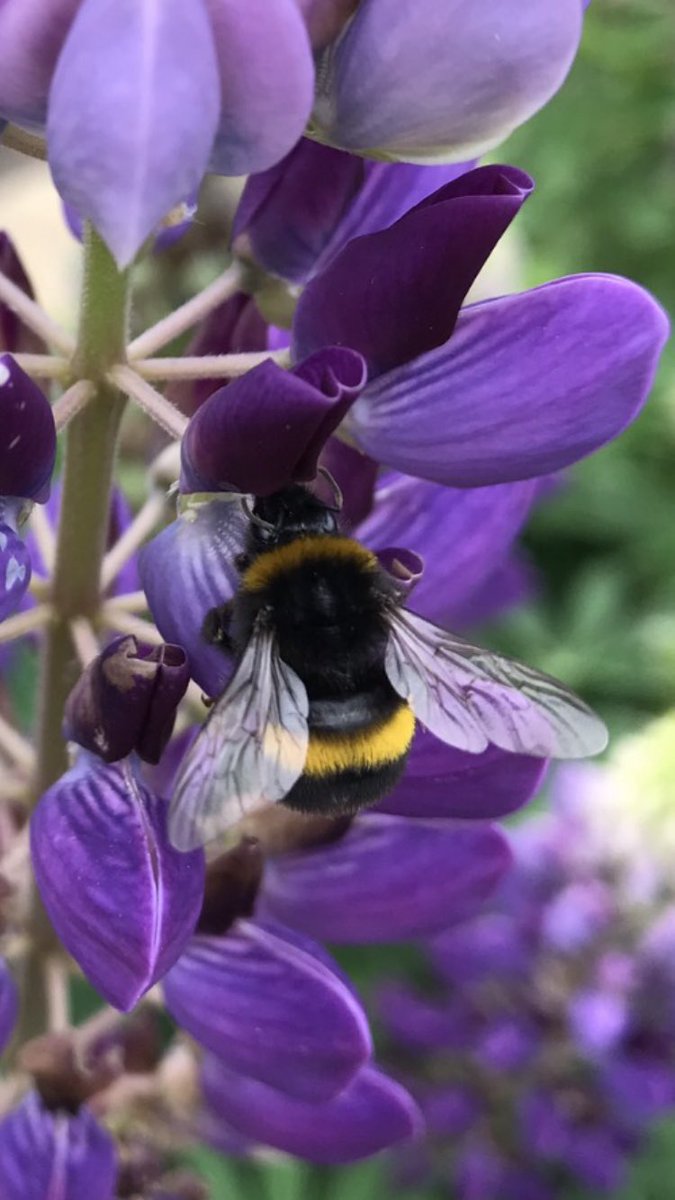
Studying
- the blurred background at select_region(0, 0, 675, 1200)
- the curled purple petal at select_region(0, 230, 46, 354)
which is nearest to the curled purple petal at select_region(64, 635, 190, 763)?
the curled purple petal at select_region(0, 230, 46, 354)

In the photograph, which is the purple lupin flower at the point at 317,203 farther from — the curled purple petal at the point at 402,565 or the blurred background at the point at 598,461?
the blurred background at the point at 598,461

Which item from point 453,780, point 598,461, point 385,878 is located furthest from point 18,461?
point 598,461

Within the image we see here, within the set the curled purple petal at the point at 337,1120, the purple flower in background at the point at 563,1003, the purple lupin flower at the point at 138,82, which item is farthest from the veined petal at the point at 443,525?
the purple flower in background at the point at 563,1003

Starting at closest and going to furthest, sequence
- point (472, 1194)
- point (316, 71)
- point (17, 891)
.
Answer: point (316, 71)
point (17, 891)
point (472, 1194)

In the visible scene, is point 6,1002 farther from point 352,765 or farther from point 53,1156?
point 352,765

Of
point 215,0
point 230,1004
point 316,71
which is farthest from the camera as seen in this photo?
point 230,1004

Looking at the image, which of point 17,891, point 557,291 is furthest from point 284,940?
point 557,291

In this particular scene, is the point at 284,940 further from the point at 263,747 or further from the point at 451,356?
the point at 451,356
